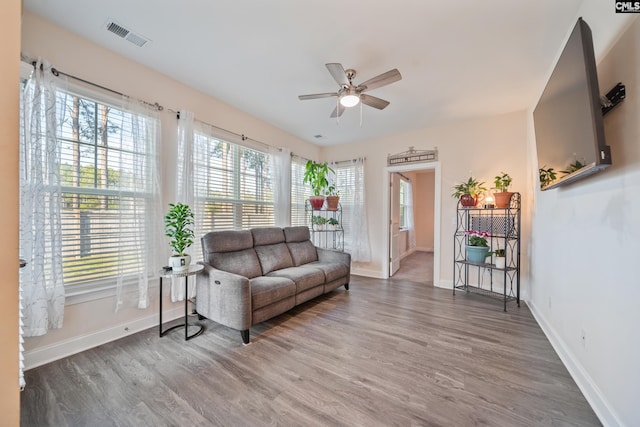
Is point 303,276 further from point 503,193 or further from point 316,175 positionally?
point 503,193

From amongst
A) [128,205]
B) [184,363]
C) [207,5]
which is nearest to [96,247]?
[128,205]

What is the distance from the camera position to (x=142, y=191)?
8.20 ft

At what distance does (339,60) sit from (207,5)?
1165 millimetres

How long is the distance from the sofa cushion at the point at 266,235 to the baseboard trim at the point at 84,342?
1.29m

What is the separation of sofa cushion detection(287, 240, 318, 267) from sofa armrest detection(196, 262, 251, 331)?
1379 millimetres

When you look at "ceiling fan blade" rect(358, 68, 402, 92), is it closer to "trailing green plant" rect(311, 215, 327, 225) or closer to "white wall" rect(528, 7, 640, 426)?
"white wall" rect(528, 7, 640, 426)

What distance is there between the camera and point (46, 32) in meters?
2.00

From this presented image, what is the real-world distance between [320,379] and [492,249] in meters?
3.24

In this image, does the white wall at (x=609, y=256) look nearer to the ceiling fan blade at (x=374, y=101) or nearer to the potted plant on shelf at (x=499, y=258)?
the potted plant on shelf at (x=499, y=258)

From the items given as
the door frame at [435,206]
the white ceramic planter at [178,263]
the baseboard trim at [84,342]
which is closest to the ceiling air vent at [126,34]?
the white ceramic planter at [178,263]

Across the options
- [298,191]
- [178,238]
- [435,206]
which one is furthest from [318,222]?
[178,238]

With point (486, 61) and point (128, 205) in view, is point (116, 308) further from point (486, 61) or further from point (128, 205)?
point (486, 61)

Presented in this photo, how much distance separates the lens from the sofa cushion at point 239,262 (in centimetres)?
282

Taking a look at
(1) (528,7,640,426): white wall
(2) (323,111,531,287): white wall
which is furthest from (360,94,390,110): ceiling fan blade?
(1) (528,7,640,426): white wall
